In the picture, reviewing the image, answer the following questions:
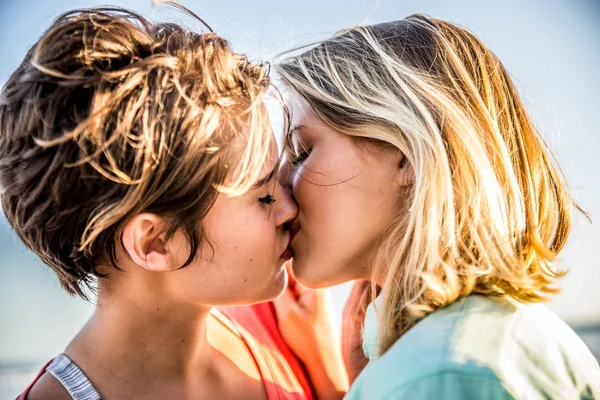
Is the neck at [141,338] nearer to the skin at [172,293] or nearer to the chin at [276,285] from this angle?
the skin at [172,293]

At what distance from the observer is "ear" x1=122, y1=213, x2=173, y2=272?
1507 millimetres

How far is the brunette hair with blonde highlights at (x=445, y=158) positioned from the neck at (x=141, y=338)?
23.0 inches

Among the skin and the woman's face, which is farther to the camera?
the woman's face

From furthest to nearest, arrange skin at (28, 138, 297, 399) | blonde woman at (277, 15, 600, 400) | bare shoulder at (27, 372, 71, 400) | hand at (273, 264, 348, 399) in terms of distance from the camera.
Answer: hand at (273, 264, 348, 399)
skin at (28, 138, 297, 399)
bare shoulder at (27, 372, 71, 400)
blonde woman at (277, 15, 600, 400)

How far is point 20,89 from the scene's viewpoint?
1418mm

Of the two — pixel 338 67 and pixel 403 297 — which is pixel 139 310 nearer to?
pixel 403 297

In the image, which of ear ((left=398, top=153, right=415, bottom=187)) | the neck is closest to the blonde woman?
ear ((left=398, top=153, right=415, bottom=187))

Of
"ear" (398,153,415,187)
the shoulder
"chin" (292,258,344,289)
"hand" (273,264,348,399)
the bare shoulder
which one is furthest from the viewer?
"hand" (273,264,348,399)

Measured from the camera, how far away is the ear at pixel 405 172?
66.8 inches

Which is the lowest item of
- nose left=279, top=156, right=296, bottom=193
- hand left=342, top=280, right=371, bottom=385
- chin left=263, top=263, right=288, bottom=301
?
hand left=342, top=280, right=371, bottom=385

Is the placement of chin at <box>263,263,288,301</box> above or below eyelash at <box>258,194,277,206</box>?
below

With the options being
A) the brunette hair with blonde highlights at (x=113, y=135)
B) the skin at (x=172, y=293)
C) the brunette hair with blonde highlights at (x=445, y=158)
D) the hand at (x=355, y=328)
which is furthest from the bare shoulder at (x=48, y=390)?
the hand at (x=355, y=328)

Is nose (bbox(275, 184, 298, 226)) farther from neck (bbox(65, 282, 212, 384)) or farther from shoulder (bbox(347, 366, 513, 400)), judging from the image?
shoulder (bbox(347, 366, 513, 400))

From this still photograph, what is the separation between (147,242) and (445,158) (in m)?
0.81
